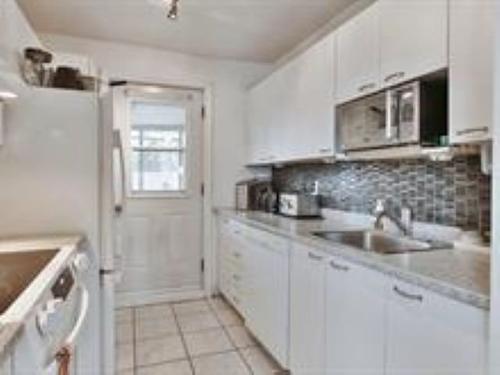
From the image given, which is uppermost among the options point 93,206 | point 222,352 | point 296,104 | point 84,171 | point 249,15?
point 249,15

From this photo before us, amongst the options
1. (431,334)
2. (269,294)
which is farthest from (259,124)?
(431,334)

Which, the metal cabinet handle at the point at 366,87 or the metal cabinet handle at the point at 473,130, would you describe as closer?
the metal cabinet handle at the point at 473,130

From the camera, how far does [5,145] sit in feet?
6.29

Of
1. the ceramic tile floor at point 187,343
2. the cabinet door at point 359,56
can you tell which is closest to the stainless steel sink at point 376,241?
the cabinet door at point 359,56

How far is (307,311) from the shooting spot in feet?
6.50

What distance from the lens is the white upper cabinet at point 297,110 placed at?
2.40 metres

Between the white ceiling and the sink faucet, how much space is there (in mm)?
1461

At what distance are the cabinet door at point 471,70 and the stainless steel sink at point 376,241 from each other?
26.5 inches

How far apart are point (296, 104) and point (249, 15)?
2.47 feet

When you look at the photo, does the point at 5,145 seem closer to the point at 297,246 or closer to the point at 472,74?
the point at 297,246

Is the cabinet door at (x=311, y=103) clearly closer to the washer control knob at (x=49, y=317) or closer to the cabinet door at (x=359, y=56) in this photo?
the cabinet door at (x=359, y=56)

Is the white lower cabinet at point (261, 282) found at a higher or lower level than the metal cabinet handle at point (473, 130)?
lower

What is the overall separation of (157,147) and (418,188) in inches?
96.5

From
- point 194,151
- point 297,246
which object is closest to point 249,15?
point 194,151
